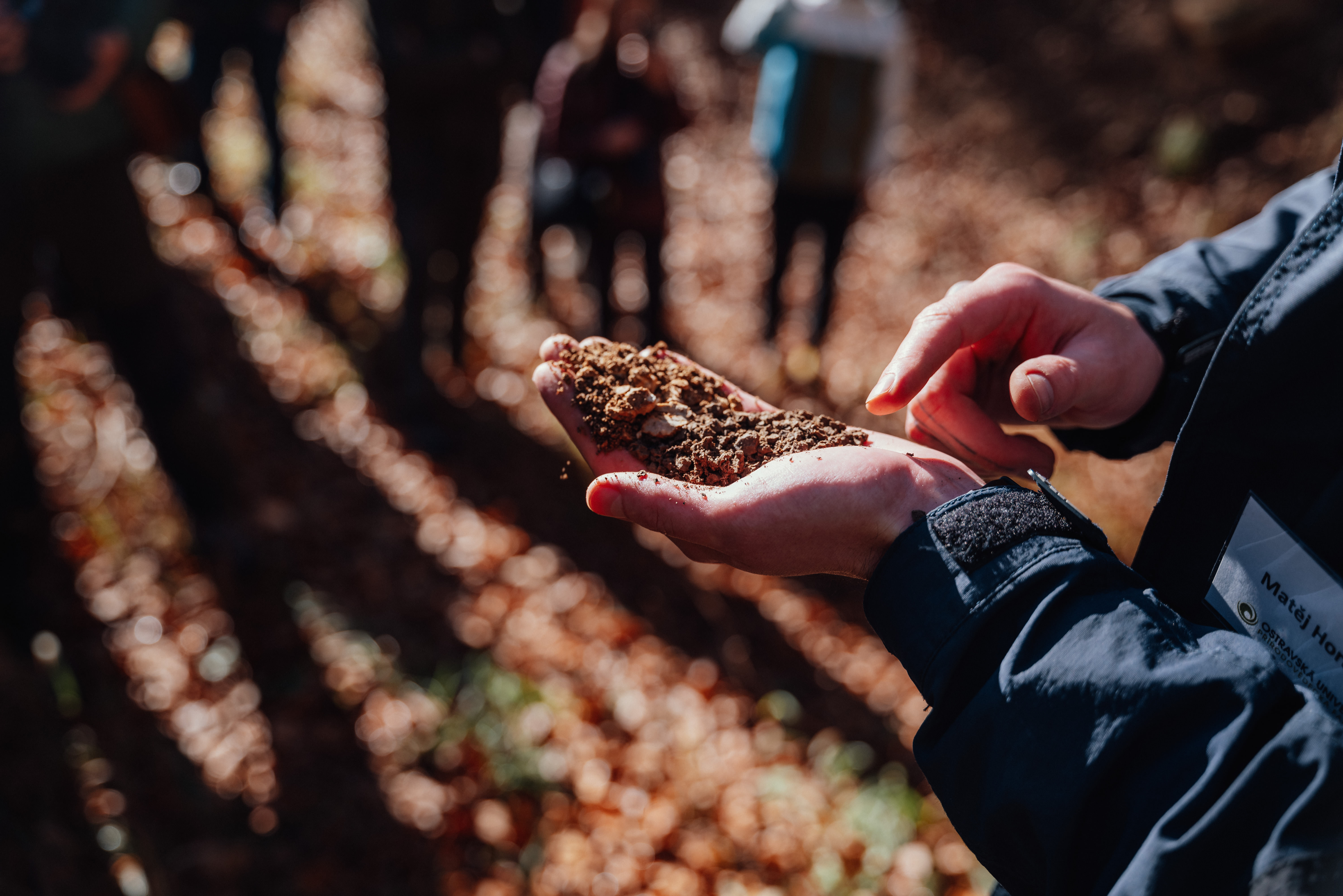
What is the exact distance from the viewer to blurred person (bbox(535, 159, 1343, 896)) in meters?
0.89

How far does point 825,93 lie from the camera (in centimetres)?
435

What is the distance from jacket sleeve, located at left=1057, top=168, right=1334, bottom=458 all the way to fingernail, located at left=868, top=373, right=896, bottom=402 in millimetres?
573

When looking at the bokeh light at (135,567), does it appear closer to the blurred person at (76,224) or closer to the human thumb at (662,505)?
the blurred person at (76,224)

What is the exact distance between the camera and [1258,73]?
21.8 feet

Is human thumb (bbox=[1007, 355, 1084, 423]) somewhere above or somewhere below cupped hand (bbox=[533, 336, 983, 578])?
above

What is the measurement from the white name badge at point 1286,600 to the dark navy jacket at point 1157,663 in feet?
0.10

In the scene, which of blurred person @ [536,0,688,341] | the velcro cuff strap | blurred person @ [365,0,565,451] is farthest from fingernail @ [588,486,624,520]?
blurred person @ [536,0,688,341]

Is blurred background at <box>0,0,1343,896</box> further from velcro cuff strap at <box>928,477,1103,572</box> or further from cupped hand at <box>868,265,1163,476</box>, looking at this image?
velcro cuff strap at <box>928,477,1103,572</box>

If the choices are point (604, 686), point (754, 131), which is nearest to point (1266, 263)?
point (604, 686)

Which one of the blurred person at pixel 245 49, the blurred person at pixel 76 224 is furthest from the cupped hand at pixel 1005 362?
the blurred person at pixel 245 49

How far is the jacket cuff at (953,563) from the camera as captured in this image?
1088mm

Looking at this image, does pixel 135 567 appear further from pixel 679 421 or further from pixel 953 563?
pixel 953 563

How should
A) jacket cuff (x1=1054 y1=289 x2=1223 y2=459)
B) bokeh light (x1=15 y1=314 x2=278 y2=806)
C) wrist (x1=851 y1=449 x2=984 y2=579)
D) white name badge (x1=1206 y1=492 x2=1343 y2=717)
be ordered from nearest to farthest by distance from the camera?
1. white name badge (x1=1206 y1=492 x2=1343 y2=717)
2. wrist (x1=851 y1=449 x2=984 y2=579)
3. jacket cuff (x1=1054 y1=289 x2=1223 y2=459)
4. bokeh light (x1=15 y1=314 x2=278 y2=806)

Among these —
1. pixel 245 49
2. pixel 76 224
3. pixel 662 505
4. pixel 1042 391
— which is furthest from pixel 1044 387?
pixel 245 49
